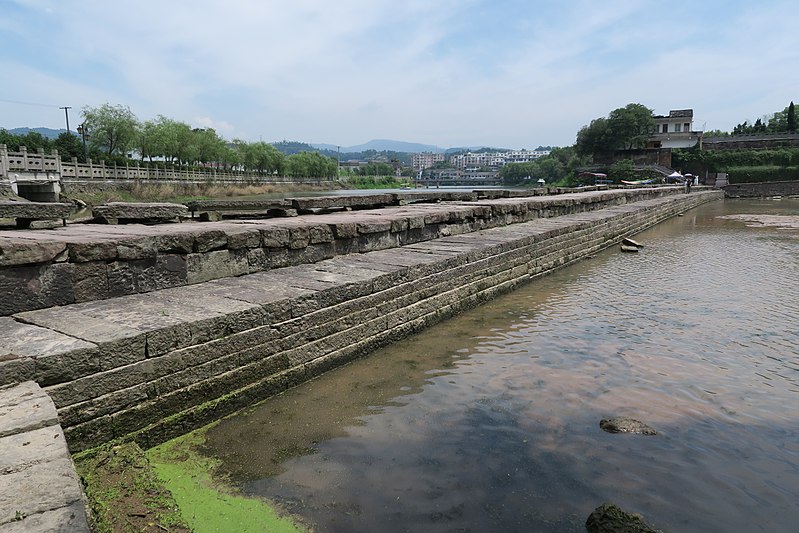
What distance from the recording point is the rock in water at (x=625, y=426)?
11.0ft

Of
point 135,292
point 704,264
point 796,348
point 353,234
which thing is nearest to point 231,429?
point 135,292

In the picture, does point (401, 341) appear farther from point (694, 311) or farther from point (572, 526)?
point (694, 311)

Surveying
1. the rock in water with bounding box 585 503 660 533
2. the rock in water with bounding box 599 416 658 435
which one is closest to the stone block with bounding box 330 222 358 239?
the rock in water with bounding box 599 416 658 435

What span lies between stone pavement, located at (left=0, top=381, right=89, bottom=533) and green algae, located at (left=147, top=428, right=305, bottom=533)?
0.72m

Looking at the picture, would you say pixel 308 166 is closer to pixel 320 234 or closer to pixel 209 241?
pixel 320 234

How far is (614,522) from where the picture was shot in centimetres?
235

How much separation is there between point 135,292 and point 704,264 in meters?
10.0

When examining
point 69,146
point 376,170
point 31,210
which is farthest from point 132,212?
point 376,170

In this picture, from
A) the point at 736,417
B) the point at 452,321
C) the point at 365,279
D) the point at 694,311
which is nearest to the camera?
the point at 736,417

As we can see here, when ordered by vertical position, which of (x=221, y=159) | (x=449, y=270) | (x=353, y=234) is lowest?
(x=449, y=270)

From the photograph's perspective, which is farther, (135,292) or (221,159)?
(221,159)

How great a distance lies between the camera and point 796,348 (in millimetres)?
4977

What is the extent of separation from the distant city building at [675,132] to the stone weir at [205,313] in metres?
72.2

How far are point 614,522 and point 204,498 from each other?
201cm
